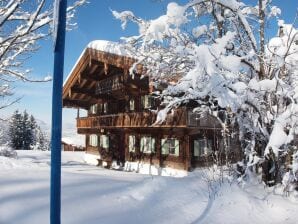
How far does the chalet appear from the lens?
1927 cm

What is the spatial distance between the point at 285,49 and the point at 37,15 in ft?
22.7

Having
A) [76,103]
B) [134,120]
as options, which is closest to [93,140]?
[76,103]

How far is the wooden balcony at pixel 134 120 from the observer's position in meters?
18.3

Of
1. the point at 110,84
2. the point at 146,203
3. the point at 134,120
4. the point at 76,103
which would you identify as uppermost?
the point at 110,84

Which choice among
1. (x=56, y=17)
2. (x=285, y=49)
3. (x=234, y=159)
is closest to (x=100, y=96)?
(x=234, y=159)

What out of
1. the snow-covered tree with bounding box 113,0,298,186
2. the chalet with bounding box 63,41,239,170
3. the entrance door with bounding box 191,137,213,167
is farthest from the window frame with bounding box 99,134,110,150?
the snow-covered tree with bounding box 113,0,298,186

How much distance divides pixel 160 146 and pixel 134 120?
2.29m

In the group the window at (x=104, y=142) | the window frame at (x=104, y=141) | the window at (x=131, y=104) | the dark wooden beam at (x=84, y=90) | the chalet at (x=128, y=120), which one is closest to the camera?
the chalet at (x=128, y=120)

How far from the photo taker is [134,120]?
2152 cm

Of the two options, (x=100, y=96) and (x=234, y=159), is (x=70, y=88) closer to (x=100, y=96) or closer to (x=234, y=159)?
(x=100, y=96)

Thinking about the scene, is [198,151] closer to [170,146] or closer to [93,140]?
[170,146]

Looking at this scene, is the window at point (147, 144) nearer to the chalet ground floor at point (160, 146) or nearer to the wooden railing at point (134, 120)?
the chalet ground floor at point (160, 146)

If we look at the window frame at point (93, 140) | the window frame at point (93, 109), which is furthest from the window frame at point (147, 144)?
the window frame at point (93, 109)

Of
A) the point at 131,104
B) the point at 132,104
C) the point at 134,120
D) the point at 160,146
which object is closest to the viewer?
the point at 134,120
